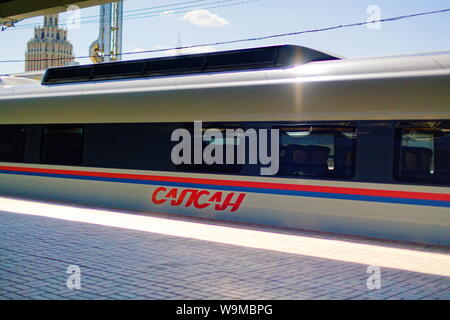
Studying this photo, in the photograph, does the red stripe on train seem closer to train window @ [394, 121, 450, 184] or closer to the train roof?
train window @ [394, 121, 450, 184]

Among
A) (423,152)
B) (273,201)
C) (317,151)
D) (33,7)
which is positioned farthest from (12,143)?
(423,152)

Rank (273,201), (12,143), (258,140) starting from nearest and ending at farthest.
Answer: (273,201) → (258,140) → (12,143)

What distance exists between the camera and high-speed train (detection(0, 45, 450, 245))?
7.66 meters

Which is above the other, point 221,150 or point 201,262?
point 221,150

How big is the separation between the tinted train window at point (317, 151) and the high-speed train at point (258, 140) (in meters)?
0.02

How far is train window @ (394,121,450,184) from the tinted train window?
0.72m

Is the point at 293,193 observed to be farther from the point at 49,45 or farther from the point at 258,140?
the point at 49,45

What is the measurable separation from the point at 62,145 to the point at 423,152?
780 cm

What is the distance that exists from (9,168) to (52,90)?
2284 millimetres

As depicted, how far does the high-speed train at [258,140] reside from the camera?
7.66 m

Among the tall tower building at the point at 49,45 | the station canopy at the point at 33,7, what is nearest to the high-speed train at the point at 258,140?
the station canopy at the point at 33,7

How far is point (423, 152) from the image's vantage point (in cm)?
759

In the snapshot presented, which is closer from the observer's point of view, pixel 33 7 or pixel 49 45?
pixel 33 7
